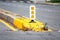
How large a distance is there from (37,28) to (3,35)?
1703mm

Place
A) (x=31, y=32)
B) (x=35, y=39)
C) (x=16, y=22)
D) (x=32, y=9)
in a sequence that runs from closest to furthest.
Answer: (x=35, y=39)
(x=31, y=32)
(x=32, y=9)
(x=16, y=22)

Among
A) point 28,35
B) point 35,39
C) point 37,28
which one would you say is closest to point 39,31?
point 37,28

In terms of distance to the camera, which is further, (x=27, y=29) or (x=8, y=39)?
(x=27, y=29)

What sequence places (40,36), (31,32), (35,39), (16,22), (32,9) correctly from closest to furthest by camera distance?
(35,39) → (40,36) → (31,32) → (32,9) → (16,22)

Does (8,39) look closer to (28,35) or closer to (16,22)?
(28,35)

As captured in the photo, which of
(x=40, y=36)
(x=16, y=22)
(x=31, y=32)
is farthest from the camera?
(x=16, y=22)

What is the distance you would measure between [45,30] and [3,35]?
204 cm

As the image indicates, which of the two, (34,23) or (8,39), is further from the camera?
(34,23)

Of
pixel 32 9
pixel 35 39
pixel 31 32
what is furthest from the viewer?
pixel 32 9

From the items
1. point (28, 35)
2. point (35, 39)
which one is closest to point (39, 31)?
point (28, 35)

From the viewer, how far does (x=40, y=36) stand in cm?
1130

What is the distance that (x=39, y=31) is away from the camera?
490 inches

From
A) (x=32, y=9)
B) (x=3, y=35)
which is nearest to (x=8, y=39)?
(x=3, y=35)

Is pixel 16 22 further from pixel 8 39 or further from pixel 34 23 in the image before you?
pixel 8 39
